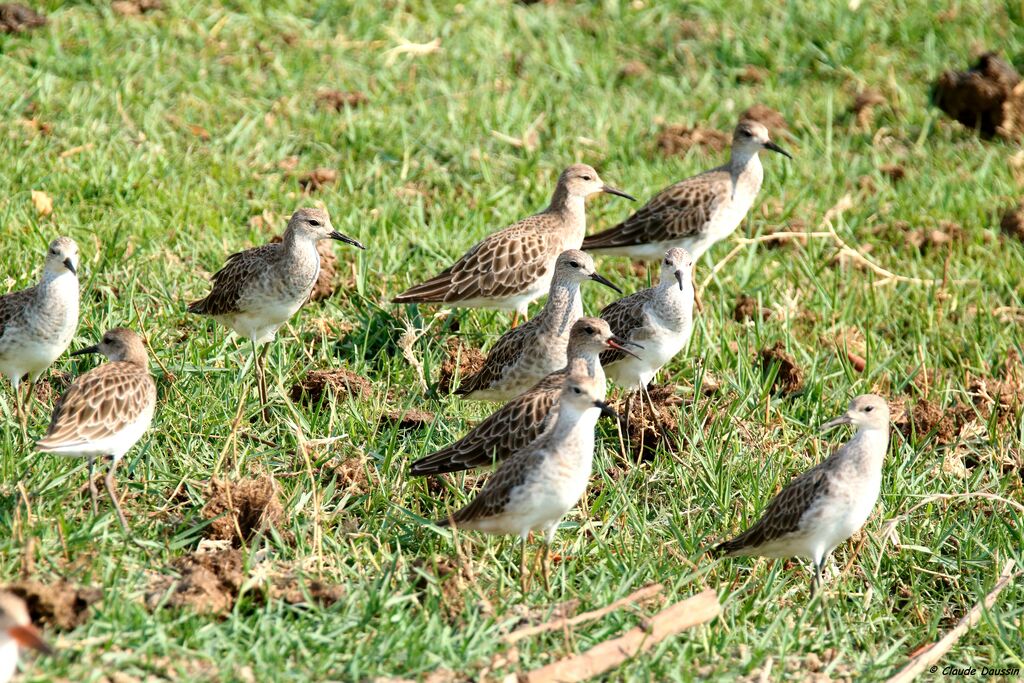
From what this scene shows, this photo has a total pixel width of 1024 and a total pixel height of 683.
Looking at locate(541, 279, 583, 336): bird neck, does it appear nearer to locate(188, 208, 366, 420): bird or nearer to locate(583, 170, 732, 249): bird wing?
locate(188, 208, 366, 420): bird

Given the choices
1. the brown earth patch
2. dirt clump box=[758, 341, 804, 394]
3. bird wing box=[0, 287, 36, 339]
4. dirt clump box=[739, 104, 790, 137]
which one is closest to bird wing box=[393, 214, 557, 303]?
dirt clump box=[758, 341, 804, 394]

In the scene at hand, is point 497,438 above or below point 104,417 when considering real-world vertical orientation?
below

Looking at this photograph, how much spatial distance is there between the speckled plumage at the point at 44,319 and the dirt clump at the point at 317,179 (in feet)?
10.6

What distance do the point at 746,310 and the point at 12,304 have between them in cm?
478

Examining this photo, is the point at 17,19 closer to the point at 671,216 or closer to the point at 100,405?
the point at 671,216

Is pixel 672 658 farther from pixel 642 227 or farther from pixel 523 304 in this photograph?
pixel 642 227

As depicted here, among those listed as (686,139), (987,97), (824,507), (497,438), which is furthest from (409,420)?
(987,97)

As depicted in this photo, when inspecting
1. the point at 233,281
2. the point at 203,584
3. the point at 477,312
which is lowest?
the point at 477,312


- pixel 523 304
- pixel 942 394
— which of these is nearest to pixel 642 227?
pixel 523 304

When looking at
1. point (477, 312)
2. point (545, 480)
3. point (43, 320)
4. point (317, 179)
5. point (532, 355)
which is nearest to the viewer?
point (545, 480)

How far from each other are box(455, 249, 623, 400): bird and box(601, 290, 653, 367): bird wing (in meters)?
0.20

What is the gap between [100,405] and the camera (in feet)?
20.2

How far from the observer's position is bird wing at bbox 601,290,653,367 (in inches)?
305

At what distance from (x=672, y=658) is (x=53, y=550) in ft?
8.60
